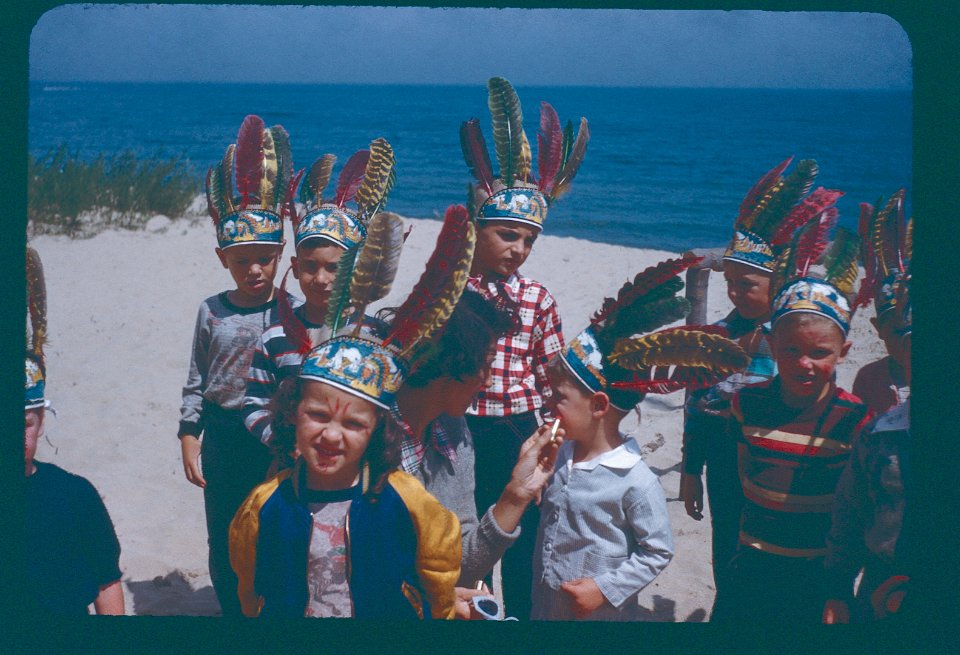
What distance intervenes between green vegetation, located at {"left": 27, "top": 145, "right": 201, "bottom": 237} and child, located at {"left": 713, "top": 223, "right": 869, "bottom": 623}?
6516 millimetres

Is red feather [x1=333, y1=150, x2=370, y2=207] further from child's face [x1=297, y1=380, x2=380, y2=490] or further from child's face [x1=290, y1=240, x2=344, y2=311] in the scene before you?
child's face [x1=297, y1=380, x2=380, y2=490]

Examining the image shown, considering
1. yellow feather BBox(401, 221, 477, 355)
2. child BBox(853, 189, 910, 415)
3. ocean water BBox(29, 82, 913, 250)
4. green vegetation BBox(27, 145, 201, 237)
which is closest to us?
yellow feather BBox(401, 221, 477, 355)

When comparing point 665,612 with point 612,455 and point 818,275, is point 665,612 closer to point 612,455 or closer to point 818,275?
point 612,455

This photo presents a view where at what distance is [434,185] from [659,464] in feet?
34.2

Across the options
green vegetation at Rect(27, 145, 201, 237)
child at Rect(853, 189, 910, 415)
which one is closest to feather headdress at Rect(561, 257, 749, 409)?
child at Rect(853, 189, 910, 415)

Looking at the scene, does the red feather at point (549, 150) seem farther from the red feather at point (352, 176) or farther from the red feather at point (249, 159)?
the red feather at point (249, 159)

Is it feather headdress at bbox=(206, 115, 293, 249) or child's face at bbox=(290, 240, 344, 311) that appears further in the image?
feather headdress at bbox=(206, 115, 293, 249)

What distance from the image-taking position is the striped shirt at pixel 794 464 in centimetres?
229

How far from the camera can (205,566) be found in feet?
10.8

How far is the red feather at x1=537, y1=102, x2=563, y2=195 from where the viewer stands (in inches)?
115

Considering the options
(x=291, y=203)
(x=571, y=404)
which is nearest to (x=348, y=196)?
(x=291, y=203)

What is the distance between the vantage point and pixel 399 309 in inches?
80.7

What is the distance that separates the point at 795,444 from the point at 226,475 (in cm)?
172

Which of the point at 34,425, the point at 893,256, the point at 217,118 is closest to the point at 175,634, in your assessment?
the point at 34,425
